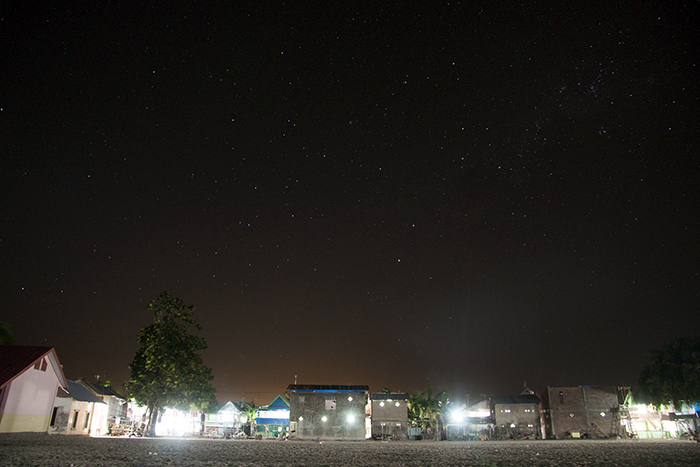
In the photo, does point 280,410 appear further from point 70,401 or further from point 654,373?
point 654,373

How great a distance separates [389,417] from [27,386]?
141 feet

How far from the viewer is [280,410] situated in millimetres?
79062

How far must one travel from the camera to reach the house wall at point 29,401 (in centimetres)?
2572

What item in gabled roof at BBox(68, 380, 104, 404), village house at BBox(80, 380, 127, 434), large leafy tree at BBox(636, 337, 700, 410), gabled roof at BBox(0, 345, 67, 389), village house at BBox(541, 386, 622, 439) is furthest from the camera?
village house at BBox(541, 386, 622, 439)

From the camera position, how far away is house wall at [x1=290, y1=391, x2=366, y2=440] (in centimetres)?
5122

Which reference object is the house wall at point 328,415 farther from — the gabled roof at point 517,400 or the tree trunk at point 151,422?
the gabled roof at point 517,400

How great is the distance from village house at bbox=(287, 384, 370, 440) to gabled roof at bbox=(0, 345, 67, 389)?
27.3m

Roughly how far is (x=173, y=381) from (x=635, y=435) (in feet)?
183

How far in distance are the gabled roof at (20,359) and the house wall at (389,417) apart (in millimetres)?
38201

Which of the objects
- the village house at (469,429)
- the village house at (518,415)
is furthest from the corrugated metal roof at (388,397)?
the village house at (518,415)

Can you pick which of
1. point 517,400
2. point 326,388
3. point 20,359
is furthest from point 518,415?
point 20,359

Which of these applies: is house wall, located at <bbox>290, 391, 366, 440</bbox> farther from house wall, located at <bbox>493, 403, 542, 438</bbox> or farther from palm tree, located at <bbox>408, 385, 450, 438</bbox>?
house wall, located at <bbox>493, 403, 542, 438</bbox>

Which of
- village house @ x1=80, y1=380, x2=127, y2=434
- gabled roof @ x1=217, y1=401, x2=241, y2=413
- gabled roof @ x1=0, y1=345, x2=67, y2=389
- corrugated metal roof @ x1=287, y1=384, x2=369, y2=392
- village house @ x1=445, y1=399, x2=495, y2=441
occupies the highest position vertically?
gabled roof @ x1=0, y1=345, x2=67, y2=389

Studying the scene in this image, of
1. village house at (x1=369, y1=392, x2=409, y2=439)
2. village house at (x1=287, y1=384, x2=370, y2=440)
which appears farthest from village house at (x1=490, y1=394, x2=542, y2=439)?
village house at (x1=287, y1=384, x2=370, y2=440)
